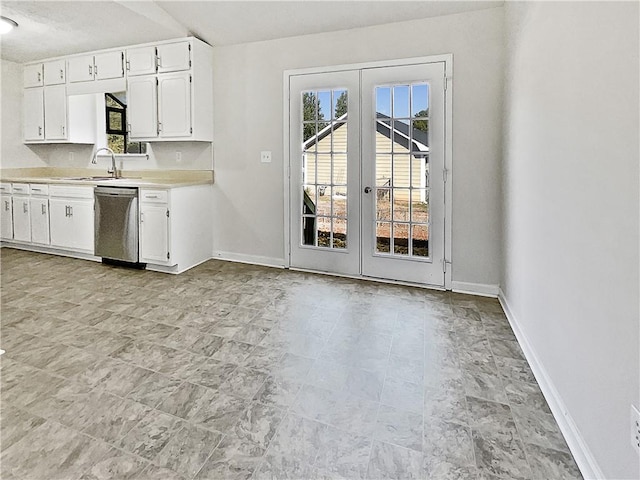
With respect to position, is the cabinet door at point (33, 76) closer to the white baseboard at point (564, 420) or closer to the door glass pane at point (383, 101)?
the door glass pane at point (383, 101)

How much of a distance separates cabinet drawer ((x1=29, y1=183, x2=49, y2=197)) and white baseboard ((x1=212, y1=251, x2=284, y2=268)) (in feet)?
7.01

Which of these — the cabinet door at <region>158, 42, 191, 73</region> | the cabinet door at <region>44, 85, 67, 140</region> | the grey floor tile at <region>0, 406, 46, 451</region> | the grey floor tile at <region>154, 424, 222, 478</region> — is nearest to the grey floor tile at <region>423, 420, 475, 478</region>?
the grey floor tile at <region>154, 424, 222, 478</region>

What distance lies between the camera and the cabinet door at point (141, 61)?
429cm

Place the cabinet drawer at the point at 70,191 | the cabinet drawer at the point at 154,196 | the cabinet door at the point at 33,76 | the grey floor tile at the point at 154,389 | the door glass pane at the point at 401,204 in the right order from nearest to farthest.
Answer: the grey floor tile at the point at 154,389
the door glass pane at the point at 401,204
the cabinet drawer at the point at 154,196
the cabinet drawer at the point at 70,191
the cabinet door at the point at 33,76

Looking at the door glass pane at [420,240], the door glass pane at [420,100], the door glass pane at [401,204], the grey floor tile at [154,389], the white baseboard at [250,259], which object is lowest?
the grey floor tile at [154,389]

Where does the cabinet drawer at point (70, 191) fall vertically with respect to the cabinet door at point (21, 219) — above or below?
above

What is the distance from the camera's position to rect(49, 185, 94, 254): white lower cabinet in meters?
4.43

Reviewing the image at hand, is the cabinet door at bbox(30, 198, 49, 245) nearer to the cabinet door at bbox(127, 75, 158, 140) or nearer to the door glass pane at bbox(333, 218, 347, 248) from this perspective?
the cabinet door at bbox(127, 75, 158, 140)

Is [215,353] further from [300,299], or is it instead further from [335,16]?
[335,16]

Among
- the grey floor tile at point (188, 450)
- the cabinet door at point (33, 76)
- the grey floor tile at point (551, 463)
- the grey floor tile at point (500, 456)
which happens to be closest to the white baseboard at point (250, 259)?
the grey floor tile at point (188, 450)

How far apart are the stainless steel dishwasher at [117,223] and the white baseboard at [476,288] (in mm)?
3210

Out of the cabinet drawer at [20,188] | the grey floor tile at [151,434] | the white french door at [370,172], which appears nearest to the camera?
the grey floor tile at [151,434]

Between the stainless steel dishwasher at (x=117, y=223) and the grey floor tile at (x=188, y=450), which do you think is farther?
the stainless steel dishwasher at (x=117, y=223)

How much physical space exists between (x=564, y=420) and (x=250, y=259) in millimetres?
3383
